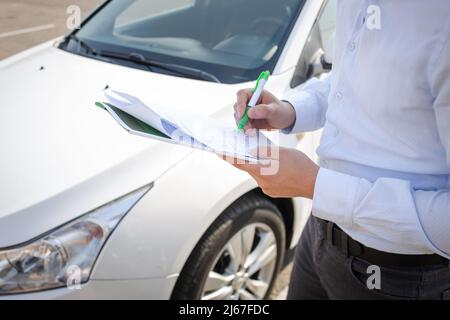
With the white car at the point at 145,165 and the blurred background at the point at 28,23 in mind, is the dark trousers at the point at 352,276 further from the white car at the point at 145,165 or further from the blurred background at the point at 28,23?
the blurred background at the point at 28,23

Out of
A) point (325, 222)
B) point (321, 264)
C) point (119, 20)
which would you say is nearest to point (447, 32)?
point (325, 222)

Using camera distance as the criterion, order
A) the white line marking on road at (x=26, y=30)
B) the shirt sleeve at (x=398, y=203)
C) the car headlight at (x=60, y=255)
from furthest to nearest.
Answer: the white line marking on road at (x=26, y=30) < the car headlight at (x=60, y=255) < the shirt sleeve at (x=398, y=203)

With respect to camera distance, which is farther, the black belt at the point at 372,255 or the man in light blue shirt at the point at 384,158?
the black belt at the point at 372,255

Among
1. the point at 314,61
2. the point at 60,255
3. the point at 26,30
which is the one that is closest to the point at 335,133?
the point at 60,255

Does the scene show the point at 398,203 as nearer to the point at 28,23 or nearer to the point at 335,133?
the point at 335,133

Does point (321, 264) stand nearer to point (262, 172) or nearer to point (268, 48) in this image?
point (262, 172)

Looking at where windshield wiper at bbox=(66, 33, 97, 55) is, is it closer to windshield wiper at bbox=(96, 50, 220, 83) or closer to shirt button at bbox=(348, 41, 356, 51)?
windshield wiper at bbox=(96, 50, 220, 83)

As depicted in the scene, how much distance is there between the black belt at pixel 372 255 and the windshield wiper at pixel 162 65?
3.48ft

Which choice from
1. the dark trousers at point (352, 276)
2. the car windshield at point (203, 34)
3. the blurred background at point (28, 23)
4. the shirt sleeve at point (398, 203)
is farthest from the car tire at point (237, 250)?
the blurred background at point (28, 23)

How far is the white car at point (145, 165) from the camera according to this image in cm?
155

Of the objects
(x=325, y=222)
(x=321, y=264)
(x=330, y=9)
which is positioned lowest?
(x=321, y=264)

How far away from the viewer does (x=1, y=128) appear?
6.01ft

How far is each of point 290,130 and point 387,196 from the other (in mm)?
444

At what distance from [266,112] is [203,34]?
4.01 ft
